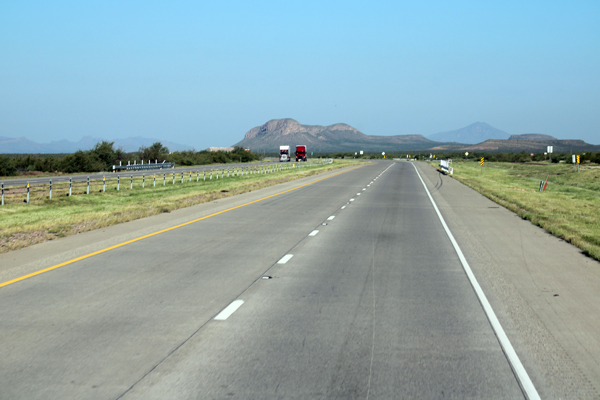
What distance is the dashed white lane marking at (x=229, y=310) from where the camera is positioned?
721 centimetres

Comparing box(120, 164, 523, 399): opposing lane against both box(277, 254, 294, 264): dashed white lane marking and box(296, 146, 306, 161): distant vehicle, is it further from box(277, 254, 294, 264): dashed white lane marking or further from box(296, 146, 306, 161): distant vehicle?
box(296, 146, 306, 161): distant vehicle

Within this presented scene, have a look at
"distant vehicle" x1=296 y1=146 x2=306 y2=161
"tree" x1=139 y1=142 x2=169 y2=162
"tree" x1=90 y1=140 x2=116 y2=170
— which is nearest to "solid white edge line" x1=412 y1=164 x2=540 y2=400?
"tree" x1=90 y1=140 x2=116 y2=170

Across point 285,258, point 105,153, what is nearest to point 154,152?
point 105,153

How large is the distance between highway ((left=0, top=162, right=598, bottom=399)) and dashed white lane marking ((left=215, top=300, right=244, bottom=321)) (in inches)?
0.5

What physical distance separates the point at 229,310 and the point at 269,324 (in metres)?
0.83

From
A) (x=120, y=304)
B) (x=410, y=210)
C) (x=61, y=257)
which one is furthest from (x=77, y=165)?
(x=120, y=304)

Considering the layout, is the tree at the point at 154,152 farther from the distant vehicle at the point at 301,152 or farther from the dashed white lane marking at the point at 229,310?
the dashed white lane marking at the point at 229,310

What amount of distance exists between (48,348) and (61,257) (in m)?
6.15

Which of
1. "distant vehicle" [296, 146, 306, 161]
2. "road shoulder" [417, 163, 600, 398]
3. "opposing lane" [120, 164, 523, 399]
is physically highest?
"distant vehicle" [296, 146, 306, 161]

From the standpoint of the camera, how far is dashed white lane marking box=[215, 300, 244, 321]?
→ 7211mm

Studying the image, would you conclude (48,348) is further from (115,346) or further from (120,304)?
(120,304)

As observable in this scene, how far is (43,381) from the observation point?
203 inches

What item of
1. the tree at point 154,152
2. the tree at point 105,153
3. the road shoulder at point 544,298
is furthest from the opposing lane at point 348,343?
the tree at point 154,152

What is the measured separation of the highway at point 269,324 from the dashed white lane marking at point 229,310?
1 centimetres
